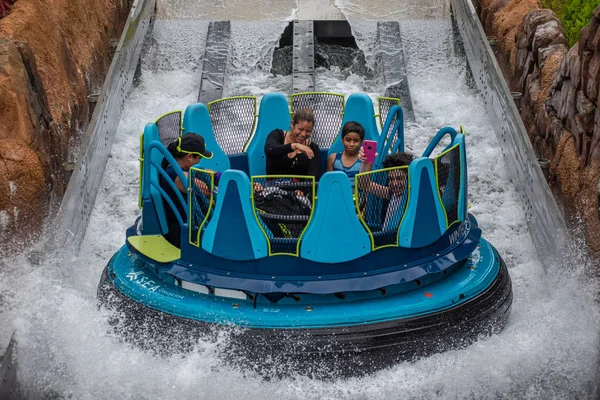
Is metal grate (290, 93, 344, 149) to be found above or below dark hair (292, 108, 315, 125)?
below

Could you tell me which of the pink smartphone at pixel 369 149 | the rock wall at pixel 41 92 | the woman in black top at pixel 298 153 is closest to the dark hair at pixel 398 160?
the pink smartphone at pixel 369 149

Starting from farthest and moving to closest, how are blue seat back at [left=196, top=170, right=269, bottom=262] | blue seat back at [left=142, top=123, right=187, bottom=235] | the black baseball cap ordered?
1. the black baseball cap
2. blue seat back at [left=142, top=123, right=187, bottom=235]
3. blue seat back at [left=196, top=170, right=269, bottom=262]

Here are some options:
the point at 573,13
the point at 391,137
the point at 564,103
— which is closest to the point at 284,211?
the point at 391,137

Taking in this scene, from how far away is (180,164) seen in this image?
219 inches

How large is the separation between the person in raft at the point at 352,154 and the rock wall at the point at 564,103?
153 cm

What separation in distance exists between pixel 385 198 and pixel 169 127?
5.28 feet

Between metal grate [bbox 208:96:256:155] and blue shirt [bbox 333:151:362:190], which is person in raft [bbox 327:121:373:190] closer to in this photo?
blue shirt [bbox 333:151:362:190]

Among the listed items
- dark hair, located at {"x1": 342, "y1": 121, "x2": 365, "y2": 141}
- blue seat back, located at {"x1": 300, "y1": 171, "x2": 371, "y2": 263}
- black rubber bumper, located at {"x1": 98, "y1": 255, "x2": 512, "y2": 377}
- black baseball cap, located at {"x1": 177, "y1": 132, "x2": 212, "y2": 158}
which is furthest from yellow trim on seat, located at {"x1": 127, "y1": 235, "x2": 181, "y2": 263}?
dark hair, located at {"x1": 342, "y1": 121, "x2": 365, "y2": 141}

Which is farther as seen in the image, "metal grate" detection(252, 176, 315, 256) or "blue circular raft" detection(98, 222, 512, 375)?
"metal grate" detection(252, 176, 315, 256)

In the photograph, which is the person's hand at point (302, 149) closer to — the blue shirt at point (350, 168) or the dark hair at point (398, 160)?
the blue shirt at point (350, 168)

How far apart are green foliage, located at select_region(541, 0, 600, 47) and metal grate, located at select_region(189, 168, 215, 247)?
13.9 feet

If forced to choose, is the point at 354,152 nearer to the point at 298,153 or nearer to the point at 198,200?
the point at 298,153

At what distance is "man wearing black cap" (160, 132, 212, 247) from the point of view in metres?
5.46

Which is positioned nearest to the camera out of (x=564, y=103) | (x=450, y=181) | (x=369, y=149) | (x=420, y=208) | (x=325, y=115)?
(x=420, y=208)
